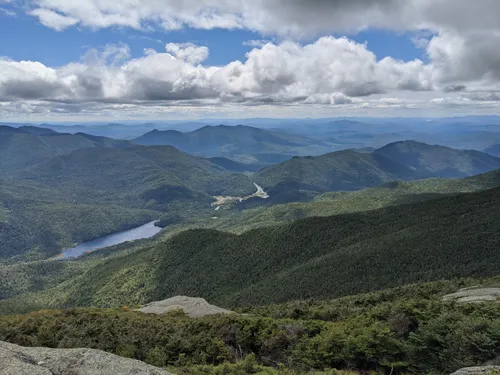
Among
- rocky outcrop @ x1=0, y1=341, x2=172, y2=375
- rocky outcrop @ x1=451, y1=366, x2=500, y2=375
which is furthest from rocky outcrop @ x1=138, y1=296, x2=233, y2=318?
rocky outcrop @ x1=451, y1=366, x2=500, y2=375

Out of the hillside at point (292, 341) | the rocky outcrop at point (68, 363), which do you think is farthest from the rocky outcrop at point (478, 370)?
the rocky outcrop at point (68, 363)

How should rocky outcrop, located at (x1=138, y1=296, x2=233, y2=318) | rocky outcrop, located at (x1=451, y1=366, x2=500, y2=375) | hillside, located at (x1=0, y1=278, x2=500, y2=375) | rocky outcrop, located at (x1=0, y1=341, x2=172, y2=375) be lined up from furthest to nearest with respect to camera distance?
rocky outcrop, located at (x1=138, y1=296, x2=233, y2=318) → hillside, located at (x1=0, y1=278, x2=500, y2=375) → rocky outcrop, located at (x1=451, y1=366, x2=500, y2=375) → rocky outcrop, located at (x1=0, y1=341, x2=172, y2=375)

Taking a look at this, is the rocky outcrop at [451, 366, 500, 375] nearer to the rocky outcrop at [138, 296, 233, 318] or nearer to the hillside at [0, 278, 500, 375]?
the hillside at [0, 278, 500, 375]

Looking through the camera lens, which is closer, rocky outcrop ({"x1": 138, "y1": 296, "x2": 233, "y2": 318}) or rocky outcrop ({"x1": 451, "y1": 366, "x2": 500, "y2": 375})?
rocky outcrop ({"x1": 451, "y1": 366, "x2": 500, "y2": 375})

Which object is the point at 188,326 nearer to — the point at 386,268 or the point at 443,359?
the point at 443,359

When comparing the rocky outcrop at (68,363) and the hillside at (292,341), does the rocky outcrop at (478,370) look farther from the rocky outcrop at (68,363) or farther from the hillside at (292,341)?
the rocky outcrop at (68,363)

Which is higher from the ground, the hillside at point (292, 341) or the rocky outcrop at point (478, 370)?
the rocky outcrop at point (478, 370)

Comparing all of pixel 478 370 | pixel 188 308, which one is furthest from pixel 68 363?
pixel 188 308

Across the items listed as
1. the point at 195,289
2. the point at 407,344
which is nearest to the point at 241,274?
the point at 195,289

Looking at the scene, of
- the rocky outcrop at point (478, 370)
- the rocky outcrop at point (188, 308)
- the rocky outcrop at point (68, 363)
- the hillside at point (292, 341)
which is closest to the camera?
the rocky outcrop at point (68, 363)
